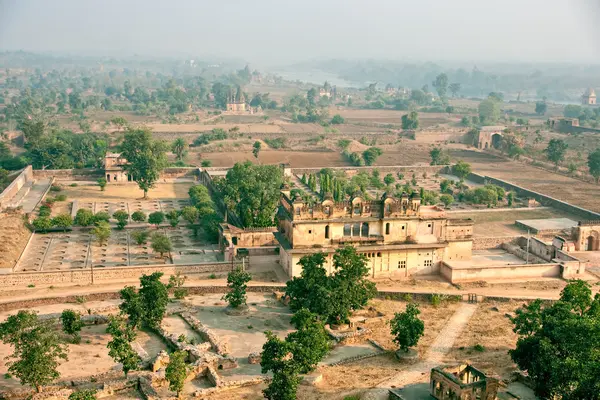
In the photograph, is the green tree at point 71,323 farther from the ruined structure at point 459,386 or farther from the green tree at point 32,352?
the ruined structure at point 459,386

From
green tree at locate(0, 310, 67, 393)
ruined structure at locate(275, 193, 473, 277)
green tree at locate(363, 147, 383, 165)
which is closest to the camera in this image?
green tree at locate(0, 310, 67, 393)

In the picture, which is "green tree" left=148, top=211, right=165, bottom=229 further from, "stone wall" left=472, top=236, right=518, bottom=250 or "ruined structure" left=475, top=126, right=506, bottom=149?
"ruined structure" left=475, top=126, right=506, bottom=149

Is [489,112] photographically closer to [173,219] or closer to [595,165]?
[595,165]

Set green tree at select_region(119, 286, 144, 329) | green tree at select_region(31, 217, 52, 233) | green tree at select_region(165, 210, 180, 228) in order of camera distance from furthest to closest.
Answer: green tree at select_region(165, 210, 180, 228), green tree at select_region(31, 217, 52, 233), green tree at select_region(119, 286, 144, 329)

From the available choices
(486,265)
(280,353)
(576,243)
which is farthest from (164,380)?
(576,243)

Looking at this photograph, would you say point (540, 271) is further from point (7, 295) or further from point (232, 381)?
point (7, 295)

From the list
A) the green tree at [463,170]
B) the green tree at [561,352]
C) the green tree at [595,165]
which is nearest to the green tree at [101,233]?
the green tree at [561,352]

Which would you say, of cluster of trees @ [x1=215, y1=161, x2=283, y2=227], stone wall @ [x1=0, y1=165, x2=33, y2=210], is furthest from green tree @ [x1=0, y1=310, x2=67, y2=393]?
stone wall @ [x1=0, y1=165, x2=33, y2=210]
